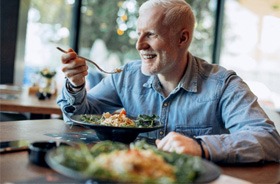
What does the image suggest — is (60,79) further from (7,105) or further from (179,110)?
(179,110)

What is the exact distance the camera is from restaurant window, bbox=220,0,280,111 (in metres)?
5.79

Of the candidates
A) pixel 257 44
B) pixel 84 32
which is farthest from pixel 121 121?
pixel 257 44

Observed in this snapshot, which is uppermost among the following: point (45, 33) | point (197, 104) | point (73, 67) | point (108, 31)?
point (108, 31)

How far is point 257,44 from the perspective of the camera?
5.94 m

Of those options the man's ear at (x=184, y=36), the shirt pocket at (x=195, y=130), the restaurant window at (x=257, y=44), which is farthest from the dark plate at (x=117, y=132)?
the restaurant window at (x=257, y=44)

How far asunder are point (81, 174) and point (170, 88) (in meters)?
1.17

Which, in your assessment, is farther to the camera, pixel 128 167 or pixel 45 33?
pixel 45 33

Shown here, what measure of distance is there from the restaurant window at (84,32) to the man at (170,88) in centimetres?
296

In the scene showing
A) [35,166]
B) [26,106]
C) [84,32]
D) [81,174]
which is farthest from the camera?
[84,32]

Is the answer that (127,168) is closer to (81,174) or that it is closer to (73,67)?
(81,174)

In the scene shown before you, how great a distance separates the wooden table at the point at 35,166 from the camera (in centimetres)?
108

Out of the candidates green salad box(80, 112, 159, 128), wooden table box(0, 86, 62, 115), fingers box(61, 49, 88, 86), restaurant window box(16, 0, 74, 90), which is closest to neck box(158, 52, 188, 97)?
green salad box(80, 112, 159, 128)

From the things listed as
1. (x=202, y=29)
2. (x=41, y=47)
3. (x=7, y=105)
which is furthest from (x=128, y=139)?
(x=202, y=29)

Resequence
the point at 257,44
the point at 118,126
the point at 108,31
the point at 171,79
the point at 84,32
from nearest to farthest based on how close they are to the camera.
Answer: the point at 118,126 < the point at 171,79 < the point at 84,32 < the point at 108,31 < the point at 257,44
